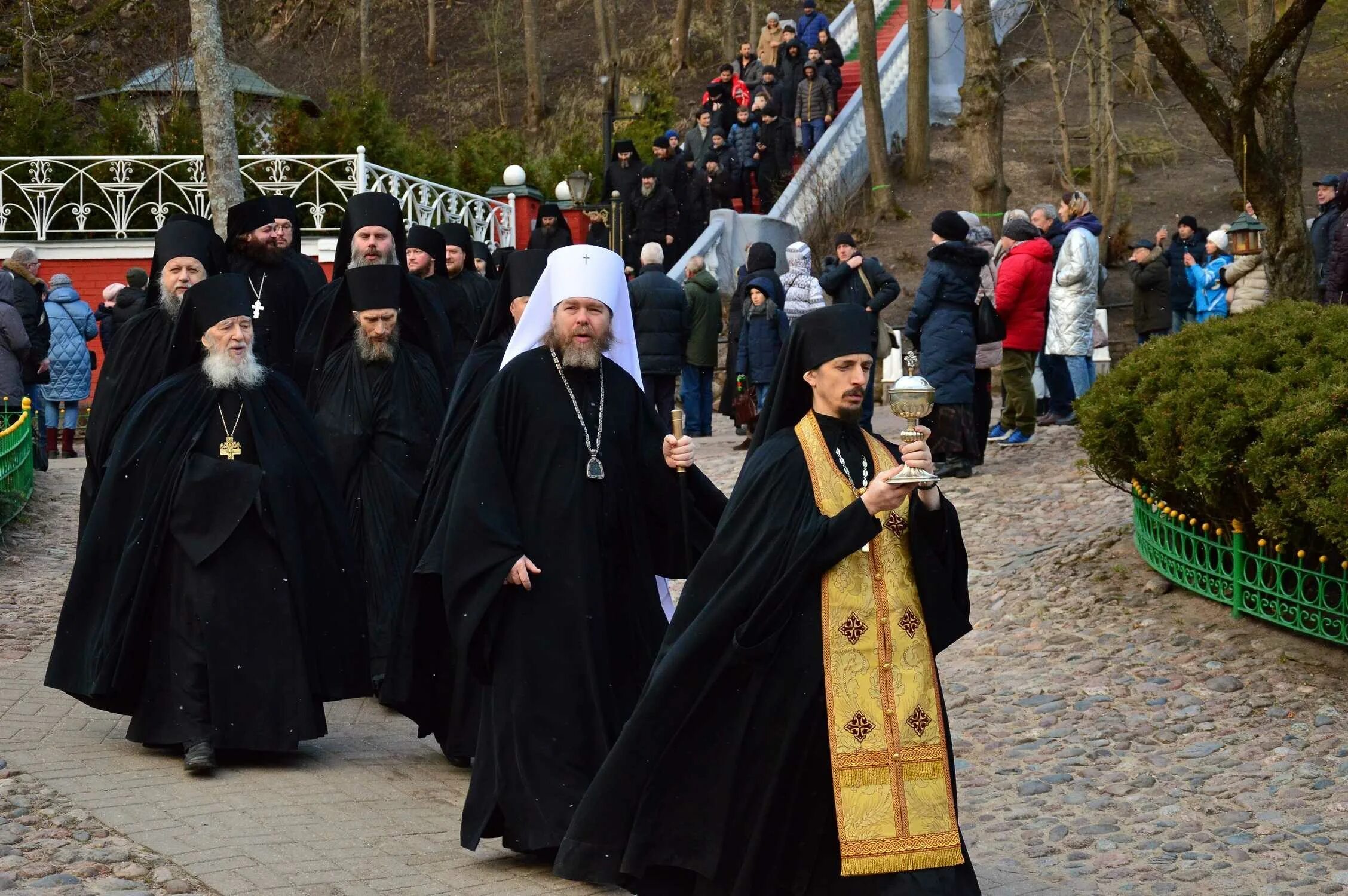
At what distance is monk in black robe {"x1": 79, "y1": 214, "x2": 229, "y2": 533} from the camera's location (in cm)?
861

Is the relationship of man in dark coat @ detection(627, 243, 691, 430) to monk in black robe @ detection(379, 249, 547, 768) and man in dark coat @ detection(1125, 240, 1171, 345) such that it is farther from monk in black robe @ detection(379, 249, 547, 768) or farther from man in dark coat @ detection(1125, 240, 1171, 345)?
monk in black robe @ detection(379, 249, 547, 768)

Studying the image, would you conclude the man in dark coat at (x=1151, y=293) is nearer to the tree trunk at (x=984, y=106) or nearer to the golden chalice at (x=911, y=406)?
→ the tree trunk at (x=984, y=106)

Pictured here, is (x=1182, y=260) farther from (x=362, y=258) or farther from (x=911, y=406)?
(x=911, y=406)

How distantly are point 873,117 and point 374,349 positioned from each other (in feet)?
59.8

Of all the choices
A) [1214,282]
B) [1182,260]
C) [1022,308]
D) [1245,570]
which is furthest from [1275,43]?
[1182,260]

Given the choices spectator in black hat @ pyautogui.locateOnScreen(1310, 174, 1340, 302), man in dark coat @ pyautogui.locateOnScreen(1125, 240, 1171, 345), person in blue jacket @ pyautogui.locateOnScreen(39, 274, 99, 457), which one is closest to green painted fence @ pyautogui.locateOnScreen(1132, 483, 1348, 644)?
spectator in black hat @ pyautogui.locateOnScreen(1310, 174, 1340, 302)

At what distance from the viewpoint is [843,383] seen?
5.43 m

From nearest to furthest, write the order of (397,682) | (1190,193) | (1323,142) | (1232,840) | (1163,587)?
(1232,840)
(397,682)
(1163,587)
(1190,193)
(1323,142)

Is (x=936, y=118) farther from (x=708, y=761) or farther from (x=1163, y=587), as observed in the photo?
(x=708, y=761)

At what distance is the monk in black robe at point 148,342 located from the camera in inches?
339

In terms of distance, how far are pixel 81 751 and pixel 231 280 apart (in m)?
2.03

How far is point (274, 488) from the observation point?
25.4 ft

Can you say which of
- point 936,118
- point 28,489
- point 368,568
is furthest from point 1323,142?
point 368,568

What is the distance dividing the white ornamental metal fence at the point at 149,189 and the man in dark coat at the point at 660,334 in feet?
20.3
